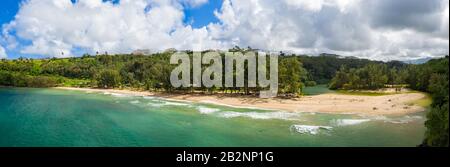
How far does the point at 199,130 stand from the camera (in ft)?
149

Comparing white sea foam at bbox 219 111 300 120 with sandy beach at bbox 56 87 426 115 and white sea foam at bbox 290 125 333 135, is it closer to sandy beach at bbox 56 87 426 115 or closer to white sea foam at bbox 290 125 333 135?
sandy beach at bbox 56 87 426 115

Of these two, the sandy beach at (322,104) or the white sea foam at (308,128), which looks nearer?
the white sea foam at (308,128)

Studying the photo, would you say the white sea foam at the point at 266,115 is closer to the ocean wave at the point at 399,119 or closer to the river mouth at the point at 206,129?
the river mouth at the point at 206,129

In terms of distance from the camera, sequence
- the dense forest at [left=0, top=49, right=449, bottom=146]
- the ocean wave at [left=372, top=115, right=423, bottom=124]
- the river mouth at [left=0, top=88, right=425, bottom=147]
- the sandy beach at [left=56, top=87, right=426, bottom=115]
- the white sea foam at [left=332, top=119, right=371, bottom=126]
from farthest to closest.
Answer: the dense forest at [left=0, top=49, right=449, bottom=146] → the sandy beach at [left=56, top=87, right=426, bottom=115] → the ocean wave at [left=372, top=115, right=423, bottom=124] → the white sea foam at [left=332, top=119, right=371, bottom=126] → the river mouth at [left=0, top=88, right=425, bottom=147]

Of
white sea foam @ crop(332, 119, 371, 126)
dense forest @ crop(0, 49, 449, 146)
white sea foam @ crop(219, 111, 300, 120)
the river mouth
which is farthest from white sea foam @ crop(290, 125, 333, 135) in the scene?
dense forest @ crop(0, 49, 449, 146)

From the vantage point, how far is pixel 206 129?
152ft

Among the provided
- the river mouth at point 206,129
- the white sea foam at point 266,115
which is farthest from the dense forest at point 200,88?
the white sea foam at point 266,115

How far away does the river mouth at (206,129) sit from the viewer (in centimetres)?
3844

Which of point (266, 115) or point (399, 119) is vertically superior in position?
point (399, 119)

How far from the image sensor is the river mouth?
126 ft

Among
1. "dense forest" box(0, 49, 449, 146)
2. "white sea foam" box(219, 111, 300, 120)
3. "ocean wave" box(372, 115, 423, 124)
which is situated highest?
"dense forest" box(0, 49, 449, 146)

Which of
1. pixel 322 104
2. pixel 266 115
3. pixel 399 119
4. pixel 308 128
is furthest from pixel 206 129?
pixel 322 104

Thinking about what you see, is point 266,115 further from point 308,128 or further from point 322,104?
point 322,104
